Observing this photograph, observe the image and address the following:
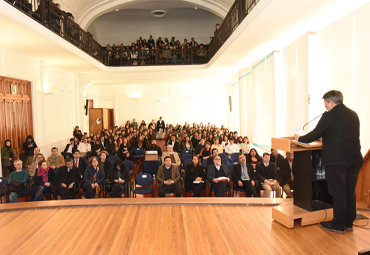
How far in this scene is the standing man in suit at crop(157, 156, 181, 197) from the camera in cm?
598

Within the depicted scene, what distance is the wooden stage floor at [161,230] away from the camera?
121 inches

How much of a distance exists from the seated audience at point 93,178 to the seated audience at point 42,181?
0.78 meters

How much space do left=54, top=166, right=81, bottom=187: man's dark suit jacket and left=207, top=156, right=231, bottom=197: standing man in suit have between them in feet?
9.97

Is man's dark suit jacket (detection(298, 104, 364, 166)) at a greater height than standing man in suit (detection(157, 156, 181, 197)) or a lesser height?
greater

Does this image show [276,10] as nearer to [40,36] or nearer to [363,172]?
[363,172]

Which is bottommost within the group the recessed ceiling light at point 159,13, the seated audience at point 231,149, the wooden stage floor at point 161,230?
the wooden stage floor at point 161,230

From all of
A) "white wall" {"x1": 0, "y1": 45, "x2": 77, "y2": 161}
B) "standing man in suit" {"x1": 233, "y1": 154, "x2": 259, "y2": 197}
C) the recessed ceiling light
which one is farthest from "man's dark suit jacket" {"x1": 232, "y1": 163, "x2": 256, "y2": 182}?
the recessed ceiling light

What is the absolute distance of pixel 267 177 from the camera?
6.37 m

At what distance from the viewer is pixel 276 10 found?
225 inches

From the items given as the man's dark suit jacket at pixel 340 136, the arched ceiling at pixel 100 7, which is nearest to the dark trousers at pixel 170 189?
the man's dark suit jacket at pixel 340 136

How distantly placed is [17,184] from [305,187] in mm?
5635

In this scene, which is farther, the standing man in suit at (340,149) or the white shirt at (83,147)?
the white shirt at (83,147)

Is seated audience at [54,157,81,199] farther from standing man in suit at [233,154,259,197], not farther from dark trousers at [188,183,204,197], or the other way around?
standing man in suit at [233,154,259,197]

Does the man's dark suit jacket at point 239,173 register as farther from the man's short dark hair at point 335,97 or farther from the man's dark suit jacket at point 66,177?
the man's dark suit jacket at point 66,177
